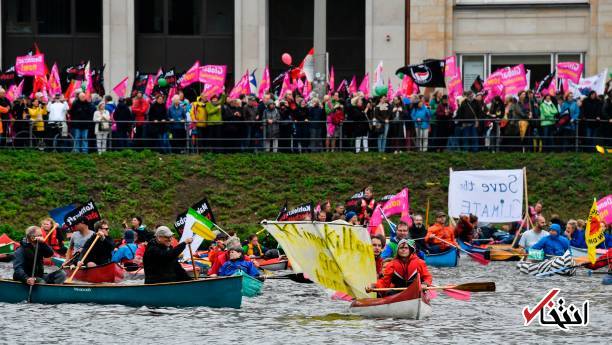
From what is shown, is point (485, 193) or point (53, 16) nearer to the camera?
point (485, 193)

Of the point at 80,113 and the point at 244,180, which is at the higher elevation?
the point at 80,113

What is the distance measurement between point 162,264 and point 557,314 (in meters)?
6.50

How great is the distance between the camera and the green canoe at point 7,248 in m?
38.6

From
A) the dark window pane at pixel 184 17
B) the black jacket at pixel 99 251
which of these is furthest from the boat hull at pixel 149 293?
the dark window pane at pixel 184 17

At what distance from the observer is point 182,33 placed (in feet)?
198

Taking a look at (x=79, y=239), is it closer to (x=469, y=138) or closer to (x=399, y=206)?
(x=399, y=206)

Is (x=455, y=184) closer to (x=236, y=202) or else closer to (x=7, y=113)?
(x=236, y=202)

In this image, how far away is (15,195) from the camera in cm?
4262

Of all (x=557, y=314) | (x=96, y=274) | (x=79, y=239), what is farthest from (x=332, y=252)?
(x=79, y=239)

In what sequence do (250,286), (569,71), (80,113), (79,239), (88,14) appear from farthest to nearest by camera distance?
(88,14) → (569,71) → (80,113) → (79,239) → (250,286)

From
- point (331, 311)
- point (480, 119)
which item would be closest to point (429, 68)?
point (480, 119)

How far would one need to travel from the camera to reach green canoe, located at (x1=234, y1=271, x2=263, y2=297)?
1201 inches

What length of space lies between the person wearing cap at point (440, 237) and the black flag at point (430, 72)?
8.88m

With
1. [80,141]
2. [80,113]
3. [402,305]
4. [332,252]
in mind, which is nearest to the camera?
[402,305]
